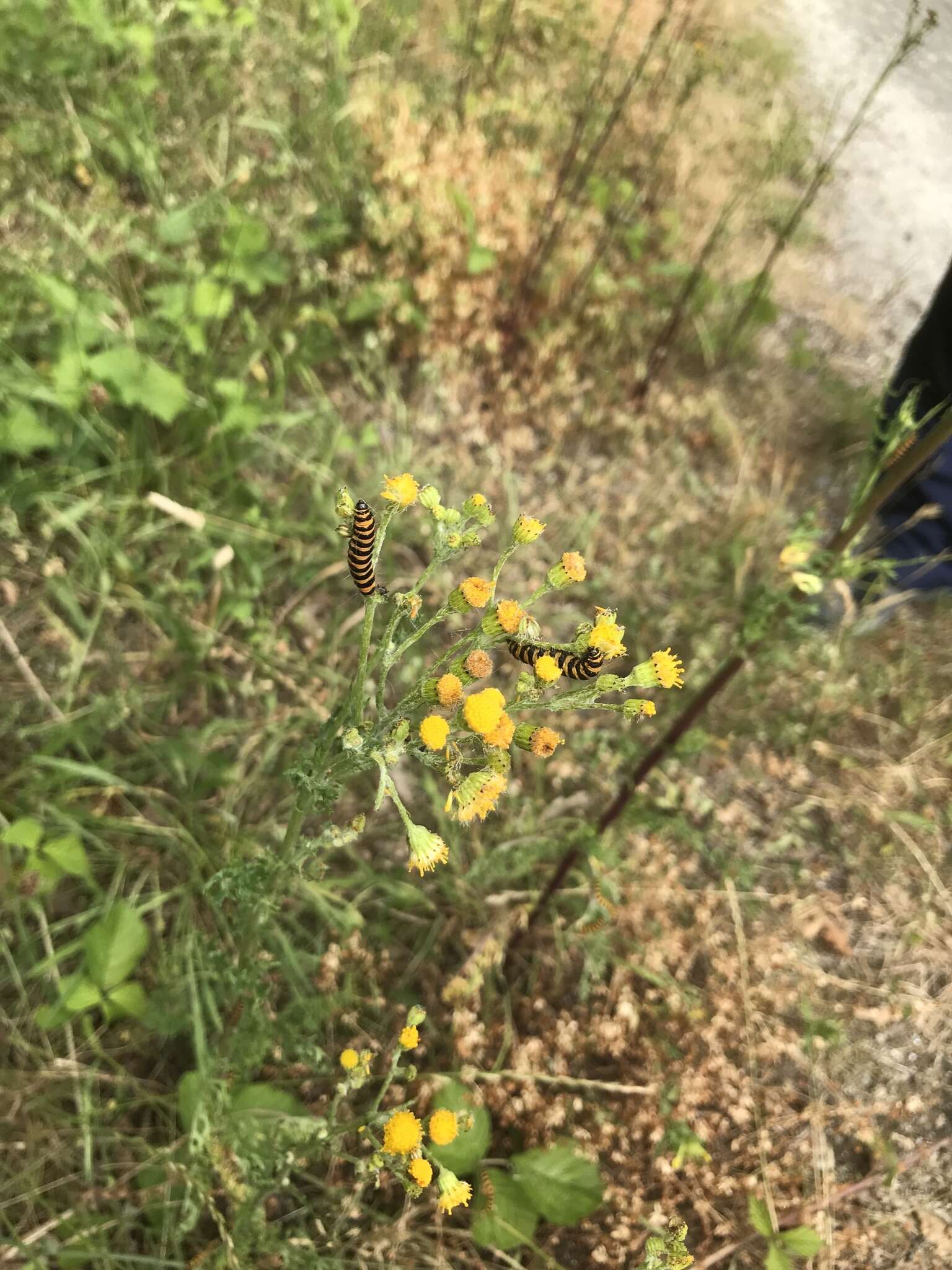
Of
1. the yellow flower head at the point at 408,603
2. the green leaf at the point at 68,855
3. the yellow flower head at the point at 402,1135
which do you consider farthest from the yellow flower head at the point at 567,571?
the green leaf at the point at 68,855

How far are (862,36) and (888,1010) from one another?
13.6 ft

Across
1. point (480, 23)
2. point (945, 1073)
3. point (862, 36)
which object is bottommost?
point (945, 1073)

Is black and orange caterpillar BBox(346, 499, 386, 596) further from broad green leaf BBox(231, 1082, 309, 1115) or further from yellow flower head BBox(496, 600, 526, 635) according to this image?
broad green leaf BBox(231, 1082, 309, 1115)

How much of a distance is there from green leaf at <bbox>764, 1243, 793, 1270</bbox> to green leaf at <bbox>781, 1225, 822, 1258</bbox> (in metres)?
0.02

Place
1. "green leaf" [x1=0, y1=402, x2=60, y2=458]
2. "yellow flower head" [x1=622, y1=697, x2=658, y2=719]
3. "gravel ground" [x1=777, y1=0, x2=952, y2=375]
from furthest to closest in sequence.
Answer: "gravel ground" [x1=777, y1=0, x2=952, y2=375] → "green leaf" [x1=0, y1=402, x2=60, y2=458] → "yellow flower head" [x1=622, y1=697, x2=658, y2=719]

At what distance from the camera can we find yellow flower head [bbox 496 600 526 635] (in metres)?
1.12

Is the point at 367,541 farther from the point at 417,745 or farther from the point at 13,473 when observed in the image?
the point at 13,473

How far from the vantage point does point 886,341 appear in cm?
395

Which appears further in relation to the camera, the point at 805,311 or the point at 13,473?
the point at 805,311

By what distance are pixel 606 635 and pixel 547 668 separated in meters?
0.12

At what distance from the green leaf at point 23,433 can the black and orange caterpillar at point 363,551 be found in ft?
5.27

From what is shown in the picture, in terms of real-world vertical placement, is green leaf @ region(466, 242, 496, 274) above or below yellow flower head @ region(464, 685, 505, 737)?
above

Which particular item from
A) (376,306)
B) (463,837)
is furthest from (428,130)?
(463,837)

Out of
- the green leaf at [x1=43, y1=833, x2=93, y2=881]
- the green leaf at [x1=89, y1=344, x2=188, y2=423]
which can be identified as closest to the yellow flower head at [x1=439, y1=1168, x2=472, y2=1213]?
the green leaf at [x1=43, y1=833, x2=93, y2=881]
